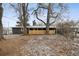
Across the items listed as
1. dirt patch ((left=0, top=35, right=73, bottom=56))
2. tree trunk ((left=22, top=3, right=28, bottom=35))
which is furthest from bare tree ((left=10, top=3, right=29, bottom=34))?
dirt patch ((left=0, top=35, right=73, bottom=56))

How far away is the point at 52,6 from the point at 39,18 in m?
0.16

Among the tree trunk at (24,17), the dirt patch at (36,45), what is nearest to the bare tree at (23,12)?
the tree trunk at (24,17)

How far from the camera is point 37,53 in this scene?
6.49 feet

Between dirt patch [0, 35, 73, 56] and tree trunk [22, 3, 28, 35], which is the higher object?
tree trunk [22, 3, 28, 35]

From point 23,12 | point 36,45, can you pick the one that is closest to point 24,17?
point 23,12

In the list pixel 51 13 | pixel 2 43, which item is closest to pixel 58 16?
pixel 51 13

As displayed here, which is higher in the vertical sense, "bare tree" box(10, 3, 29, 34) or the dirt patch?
"bare tree" box(10, 3, 29, 34)

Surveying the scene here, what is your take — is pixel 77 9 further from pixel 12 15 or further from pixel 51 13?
pixel 12 15

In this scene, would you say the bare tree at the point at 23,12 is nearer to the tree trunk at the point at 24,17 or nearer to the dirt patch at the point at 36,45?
the tree trunk at the point at 24,17

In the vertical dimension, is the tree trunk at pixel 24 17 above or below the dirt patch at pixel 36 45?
above

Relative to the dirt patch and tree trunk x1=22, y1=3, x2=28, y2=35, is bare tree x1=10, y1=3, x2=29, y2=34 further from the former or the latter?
the dirt patch

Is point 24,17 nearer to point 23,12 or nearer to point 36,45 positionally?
point 23,12

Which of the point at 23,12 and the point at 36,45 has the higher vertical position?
the point at 23,12

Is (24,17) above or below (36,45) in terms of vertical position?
above
